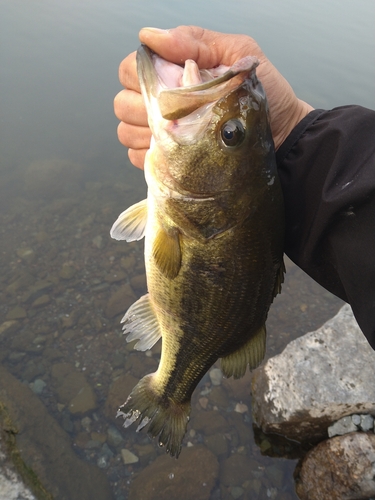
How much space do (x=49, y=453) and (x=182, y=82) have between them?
4.07m

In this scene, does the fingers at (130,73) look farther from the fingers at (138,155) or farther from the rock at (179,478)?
the rock at (179,478)

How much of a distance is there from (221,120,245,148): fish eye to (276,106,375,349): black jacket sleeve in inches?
20.9

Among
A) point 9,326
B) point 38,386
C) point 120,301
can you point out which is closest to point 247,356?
point 38,386

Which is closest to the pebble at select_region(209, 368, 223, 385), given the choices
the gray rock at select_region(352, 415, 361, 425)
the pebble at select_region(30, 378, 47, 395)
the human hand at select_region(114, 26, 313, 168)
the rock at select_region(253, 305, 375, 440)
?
the rock at select_region(253, 305, 375, 440)

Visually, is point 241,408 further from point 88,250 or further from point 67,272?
point 88,250

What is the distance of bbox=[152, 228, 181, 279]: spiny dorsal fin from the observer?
203 centimetres

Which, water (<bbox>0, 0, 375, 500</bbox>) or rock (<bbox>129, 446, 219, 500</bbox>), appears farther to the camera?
water (<bbox>0, 0, 375, 500</bbox>)

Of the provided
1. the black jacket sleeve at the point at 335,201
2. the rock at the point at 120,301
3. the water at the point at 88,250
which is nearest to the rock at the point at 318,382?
the water at the point at 88,250

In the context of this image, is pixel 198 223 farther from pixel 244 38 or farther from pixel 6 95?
pixel 6 95

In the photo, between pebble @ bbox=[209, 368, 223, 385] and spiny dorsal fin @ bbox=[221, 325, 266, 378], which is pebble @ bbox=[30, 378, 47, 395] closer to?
pebble @ bbox=[209, 368, 223, 385]

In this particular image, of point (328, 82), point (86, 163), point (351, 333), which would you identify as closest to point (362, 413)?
point (351, 333)

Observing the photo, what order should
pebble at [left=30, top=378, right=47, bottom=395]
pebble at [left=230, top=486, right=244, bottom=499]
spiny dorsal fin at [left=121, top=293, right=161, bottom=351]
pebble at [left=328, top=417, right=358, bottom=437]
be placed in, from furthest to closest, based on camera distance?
pebble at [left=30, top=378, right=47, bottom=395], pebble at [left=230, top=486, right=244, bottom=499], pebble at [left=328, top=417, right=358, bottom=437], spiny dorsal fin at [left=121, top=293, right=161, bottom=351]

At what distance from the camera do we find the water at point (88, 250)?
4.75 meters

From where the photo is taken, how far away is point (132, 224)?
2303mm
